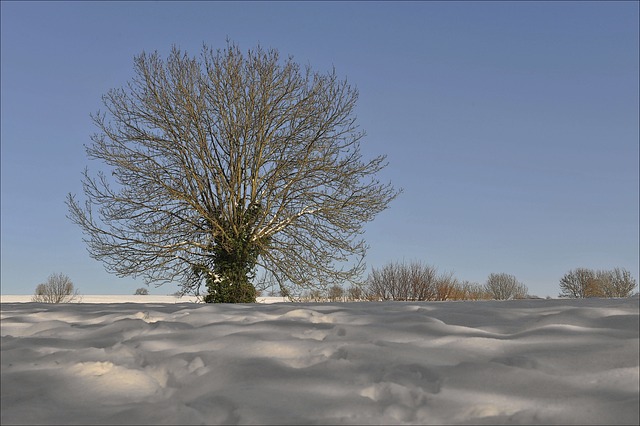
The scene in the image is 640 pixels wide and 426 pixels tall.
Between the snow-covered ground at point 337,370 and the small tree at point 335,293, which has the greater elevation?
the snow-covered ground at point 337,370

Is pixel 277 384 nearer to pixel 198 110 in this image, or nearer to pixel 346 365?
pixel 346 365

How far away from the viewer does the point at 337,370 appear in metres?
2.34

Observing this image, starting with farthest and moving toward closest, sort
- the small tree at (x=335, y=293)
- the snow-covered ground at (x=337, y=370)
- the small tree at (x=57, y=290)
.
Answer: the small tree at (x=57, y=290) → the small tree at (x=335, y=293) → the snow-covered ground at (x=337, y=370)

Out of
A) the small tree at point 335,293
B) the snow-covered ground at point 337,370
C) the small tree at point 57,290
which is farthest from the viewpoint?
the small tree at point 57,290

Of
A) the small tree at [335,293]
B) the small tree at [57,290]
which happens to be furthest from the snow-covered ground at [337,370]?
the small tree at [57,290]

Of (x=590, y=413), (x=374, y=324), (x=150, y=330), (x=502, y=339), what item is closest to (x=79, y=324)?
(x=150, y=330)

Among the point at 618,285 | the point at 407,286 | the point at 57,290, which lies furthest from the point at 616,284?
the point at 57,290

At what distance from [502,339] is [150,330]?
192 cm

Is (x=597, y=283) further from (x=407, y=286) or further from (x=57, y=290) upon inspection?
(x=57, y=290)

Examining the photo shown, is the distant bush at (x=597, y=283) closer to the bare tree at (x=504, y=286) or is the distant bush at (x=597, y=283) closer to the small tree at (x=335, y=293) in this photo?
the bare tree at (x=504, y=286)

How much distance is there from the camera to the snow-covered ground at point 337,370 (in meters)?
1.97

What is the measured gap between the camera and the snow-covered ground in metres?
1.97

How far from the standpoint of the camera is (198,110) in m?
14.7

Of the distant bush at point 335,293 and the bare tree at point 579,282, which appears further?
the bare tree at point 579,282
